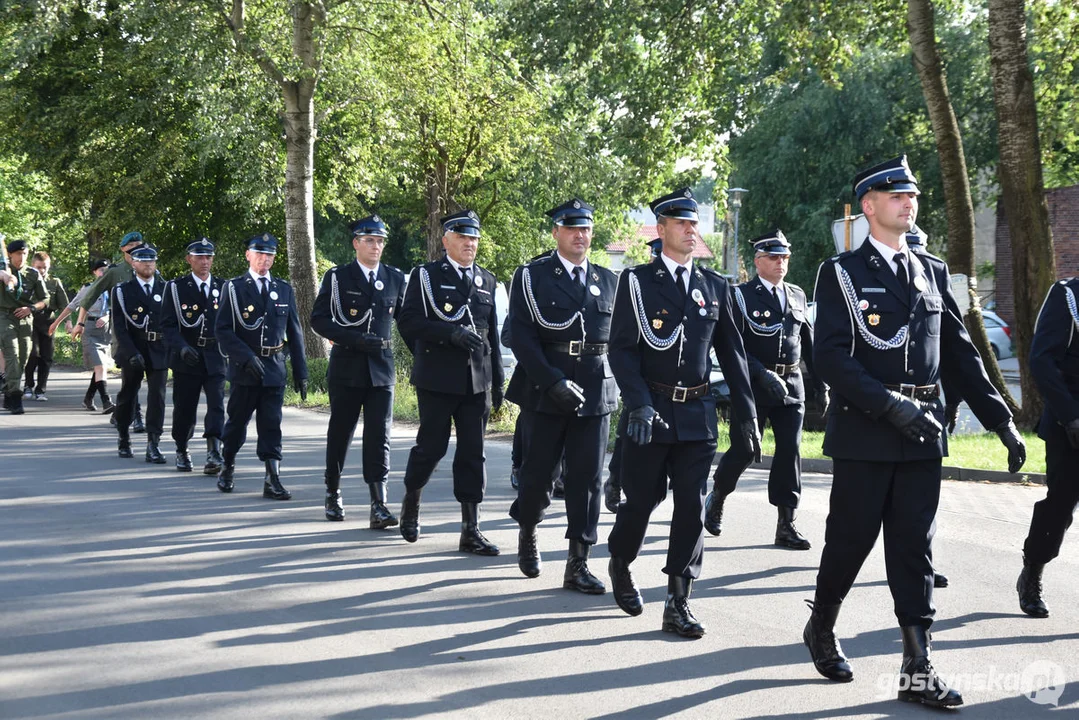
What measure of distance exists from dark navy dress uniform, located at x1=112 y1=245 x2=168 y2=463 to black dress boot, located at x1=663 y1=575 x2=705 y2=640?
24.0 ft

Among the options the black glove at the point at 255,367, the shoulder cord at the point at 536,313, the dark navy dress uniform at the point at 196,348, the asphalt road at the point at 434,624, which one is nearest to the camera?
the asphalt road at the point at 434,624

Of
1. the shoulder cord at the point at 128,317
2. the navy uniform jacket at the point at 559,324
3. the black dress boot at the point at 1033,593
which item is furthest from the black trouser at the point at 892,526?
the shoulder cord at the point at 128,317

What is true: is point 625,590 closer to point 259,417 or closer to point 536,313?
point 536,313

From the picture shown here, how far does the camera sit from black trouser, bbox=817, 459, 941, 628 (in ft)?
16.6

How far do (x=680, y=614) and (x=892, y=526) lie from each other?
126 centimetres

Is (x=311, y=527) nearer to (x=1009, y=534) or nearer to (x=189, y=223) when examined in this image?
(x=1009, y=534)

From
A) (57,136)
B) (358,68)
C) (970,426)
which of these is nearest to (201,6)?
(358,68)

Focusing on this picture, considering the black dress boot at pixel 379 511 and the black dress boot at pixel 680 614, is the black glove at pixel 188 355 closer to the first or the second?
the black dress boot at pixel 379 511

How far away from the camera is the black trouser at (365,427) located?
864 centimetres

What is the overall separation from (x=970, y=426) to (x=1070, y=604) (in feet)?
37.2

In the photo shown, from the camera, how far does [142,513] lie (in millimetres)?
9234

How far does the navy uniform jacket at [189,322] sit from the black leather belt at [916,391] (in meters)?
7.40

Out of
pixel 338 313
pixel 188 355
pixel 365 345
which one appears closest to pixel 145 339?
pixel 188 355

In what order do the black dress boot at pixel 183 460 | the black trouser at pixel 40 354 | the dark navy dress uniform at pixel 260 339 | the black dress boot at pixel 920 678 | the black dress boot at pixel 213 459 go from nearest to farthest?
1. the black dress boot at pixel 920 678
2. the dark navy dress uniform at pixel 260 339
3. the black dress boot at pixel 213 459
4. the black dress boot at pixel 183 460
5. the black trouser at pixel 40 354
